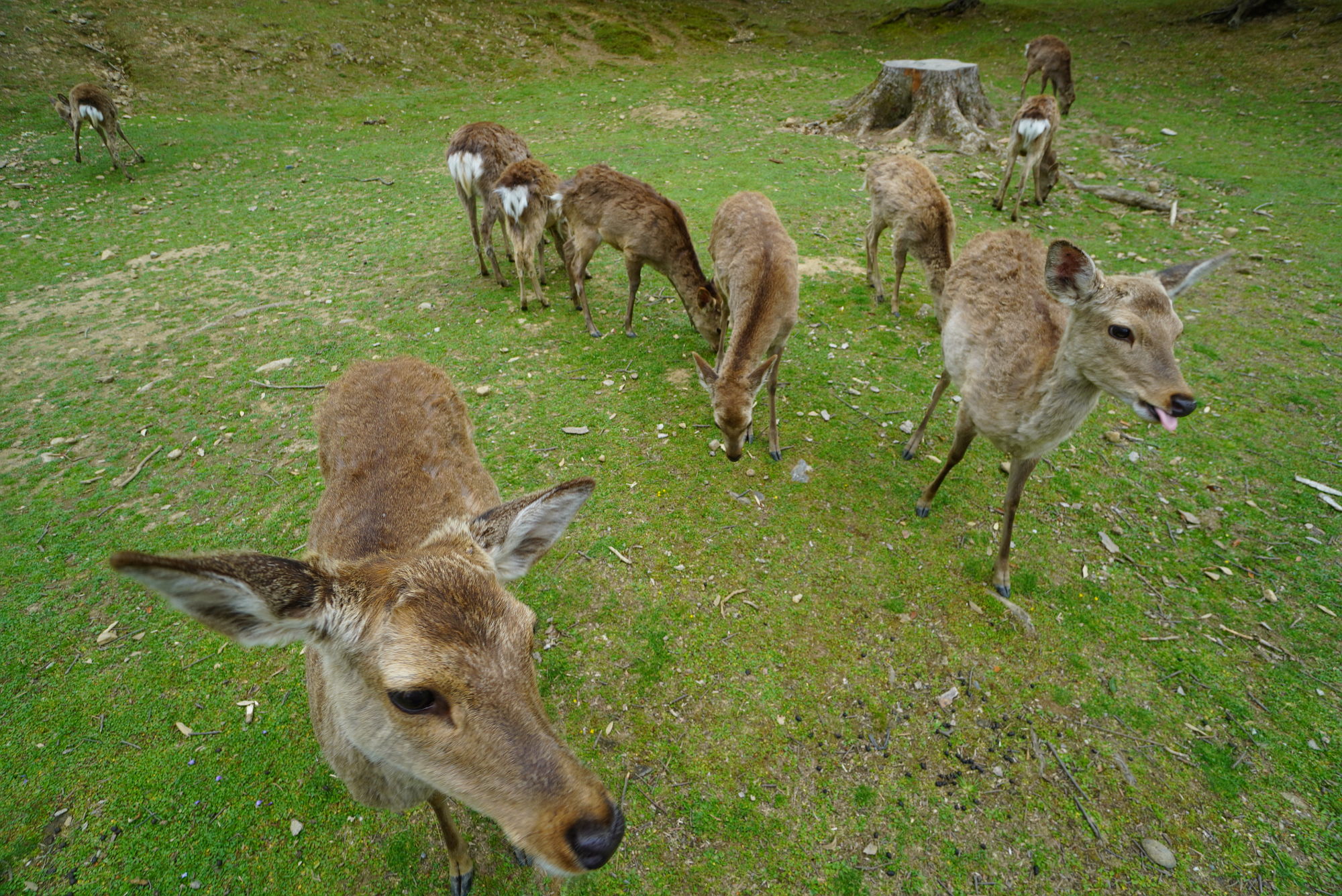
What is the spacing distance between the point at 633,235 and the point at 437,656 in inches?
234

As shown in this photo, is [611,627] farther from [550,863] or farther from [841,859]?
[550,863]

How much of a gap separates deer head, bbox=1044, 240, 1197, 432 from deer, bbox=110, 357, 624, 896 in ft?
10.4

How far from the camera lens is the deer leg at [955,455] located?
171 inches

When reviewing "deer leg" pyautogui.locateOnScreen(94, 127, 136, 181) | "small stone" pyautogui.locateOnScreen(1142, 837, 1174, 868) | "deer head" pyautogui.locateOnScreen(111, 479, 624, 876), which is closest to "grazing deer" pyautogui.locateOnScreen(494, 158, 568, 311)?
"deer head" pyautogui.locateOnScreen(111, 479, 624, 876)

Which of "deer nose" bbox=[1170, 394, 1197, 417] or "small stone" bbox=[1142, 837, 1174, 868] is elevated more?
"deer nose" bbox=[1170, 394, 1197, 417]

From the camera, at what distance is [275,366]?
6480mm

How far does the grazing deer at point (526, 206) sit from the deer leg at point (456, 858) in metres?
6.14

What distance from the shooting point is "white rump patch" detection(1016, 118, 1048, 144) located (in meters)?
9.09

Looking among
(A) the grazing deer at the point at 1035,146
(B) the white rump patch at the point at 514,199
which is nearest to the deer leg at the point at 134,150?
(B) the white rump patch at the point at 514,199

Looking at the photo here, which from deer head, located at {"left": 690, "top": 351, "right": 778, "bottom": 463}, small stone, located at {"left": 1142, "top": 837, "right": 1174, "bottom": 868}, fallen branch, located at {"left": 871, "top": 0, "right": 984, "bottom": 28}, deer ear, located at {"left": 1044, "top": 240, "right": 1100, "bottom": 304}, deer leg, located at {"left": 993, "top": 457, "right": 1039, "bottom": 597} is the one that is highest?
fallen branch, located at {"left": 871, "top": 0, "right": 984, "bottom": 28}

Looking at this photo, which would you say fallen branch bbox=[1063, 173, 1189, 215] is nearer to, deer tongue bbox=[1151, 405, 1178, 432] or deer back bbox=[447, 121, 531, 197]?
deer tongue bbox=[1151, 405, 1178, 432]

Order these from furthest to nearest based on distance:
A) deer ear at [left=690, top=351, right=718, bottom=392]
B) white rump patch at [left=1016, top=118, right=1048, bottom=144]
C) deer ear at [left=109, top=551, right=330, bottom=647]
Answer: white rump patch at [left=1016, top=118, right=1048, bottom=144]
deer ear at [left=690, top=351, right=718, bottom=392]
deer ear at [left=109, top=551, right=330, bottom=647]

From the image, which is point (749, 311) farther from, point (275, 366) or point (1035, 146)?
point (1035, 146)

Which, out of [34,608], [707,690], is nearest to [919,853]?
[707,690]
